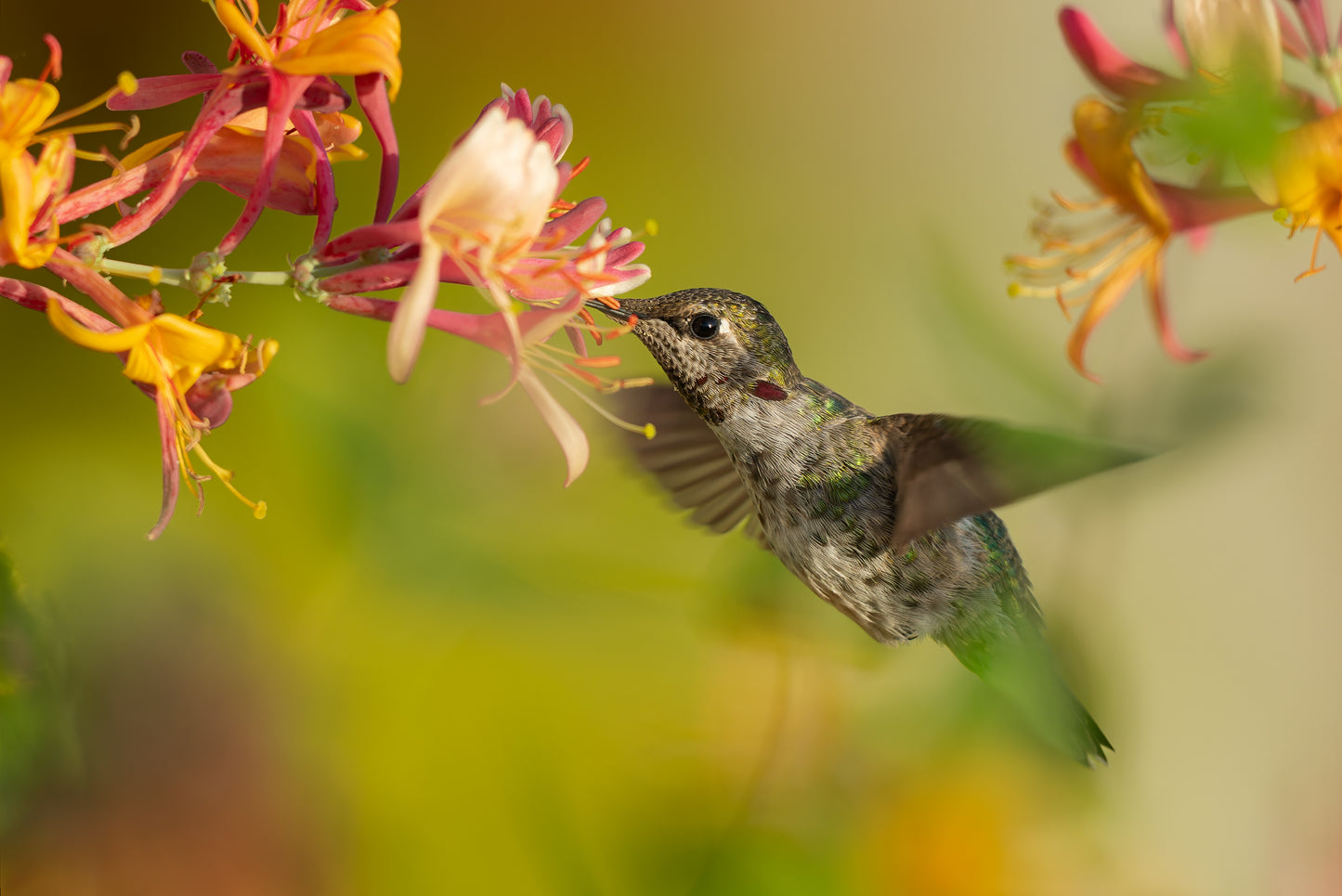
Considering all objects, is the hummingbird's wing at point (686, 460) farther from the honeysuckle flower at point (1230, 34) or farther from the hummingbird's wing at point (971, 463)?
the honeysuckle flower at point (1230, 34)

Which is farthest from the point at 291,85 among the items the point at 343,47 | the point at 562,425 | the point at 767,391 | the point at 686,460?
the point at 686,460

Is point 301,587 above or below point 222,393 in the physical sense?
below

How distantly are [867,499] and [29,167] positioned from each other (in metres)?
0.38

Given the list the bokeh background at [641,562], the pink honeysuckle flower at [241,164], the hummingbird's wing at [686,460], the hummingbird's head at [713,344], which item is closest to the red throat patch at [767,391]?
the hummingbird's head at [713,344]

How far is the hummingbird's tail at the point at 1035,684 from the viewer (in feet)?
1.67

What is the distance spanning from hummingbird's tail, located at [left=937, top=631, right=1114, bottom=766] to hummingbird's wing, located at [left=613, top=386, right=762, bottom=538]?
163 mm

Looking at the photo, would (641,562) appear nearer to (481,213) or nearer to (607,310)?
(607,310)

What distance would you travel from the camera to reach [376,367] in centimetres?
103

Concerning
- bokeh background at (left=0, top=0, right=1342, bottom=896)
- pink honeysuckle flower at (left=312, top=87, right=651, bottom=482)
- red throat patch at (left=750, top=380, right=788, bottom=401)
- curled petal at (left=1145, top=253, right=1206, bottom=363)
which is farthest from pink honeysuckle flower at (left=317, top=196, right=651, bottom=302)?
bokeh background at (left=0, top=0, right=1342, bottom=896)

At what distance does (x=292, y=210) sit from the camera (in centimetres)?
36

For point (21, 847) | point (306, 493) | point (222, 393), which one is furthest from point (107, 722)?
point (222, 393)

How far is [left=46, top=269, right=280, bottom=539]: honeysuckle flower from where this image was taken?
0.97ft

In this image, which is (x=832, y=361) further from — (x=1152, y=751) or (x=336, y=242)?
(x=336, y=242)

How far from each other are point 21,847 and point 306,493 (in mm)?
400
